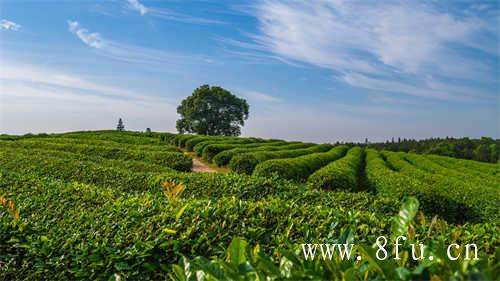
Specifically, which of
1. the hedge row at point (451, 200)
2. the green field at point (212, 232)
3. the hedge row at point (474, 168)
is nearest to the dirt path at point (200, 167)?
the green field at point (212, 232)

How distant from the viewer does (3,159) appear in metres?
10.5

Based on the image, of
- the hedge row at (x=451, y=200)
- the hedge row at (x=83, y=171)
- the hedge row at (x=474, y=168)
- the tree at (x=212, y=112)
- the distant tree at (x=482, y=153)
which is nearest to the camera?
the hedge row at (x=83, y=171)

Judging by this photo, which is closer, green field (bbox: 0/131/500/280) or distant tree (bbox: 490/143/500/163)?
green field (bbox: 0/131/500/280)

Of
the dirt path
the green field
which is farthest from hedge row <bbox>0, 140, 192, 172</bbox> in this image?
the green field

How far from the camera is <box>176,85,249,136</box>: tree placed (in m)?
40.3

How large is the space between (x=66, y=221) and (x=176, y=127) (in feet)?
131

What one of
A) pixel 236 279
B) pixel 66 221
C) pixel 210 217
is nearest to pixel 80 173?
pixel 66 221

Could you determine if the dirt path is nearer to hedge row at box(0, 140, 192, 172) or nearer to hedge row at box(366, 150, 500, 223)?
hedge row at box(0, 140, 192, 172)

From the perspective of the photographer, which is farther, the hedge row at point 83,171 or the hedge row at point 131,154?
the hedge row at point 131,154

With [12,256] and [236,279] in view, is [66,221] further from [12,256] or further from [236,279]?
[236,279]

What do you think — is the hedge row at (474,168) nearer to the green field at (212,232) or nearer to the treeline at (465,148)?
the green field at (212,232)

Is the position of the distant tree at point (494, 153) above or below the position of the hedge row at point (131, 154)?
above

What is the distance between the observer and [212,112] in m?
40.5

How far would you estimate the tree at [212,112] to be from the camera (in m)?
40.3
